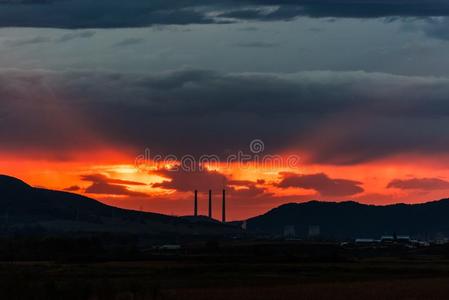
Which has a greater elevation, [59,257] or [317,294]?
[59,257]

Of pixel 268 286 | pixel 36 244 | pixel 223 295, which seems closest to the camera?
pixel 223 295

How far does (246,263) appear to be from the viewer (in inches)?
5153

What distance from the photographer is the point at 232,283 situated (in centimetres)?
8781

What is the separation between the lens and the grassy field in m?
61.1

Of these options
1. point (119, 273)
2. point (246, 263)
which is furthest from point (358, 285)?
point (246, 263)

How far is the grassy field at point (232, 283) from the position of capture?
6109 cm

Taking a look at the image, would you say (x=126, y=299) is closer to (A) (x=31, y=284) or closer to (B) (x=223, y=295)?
(A) (x=31, y=284)

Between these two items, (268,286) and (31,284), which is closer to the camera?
(31,284)

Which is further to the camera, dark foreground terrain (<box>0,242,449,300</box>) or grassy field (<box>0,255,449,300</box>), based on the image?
dark foreground terrain (<box>0,242,449,300</box>)

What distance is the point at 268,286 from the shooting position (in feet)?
269

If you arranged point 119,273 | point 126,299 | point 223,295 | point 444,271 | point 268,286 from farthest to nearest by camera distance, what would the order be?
point 444,271 → point 119,273 → point 268,286 → point 223,295 → point 126,299

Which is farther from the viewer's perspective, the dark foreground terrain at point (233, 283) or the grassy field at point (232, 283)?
the dark foreground terrain at point (233, 283)

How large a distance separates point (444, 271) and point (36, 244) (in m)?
85.2

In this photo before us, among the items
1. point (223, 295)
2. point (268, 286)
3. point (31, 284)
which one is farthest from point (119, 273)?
point (31, 284)
